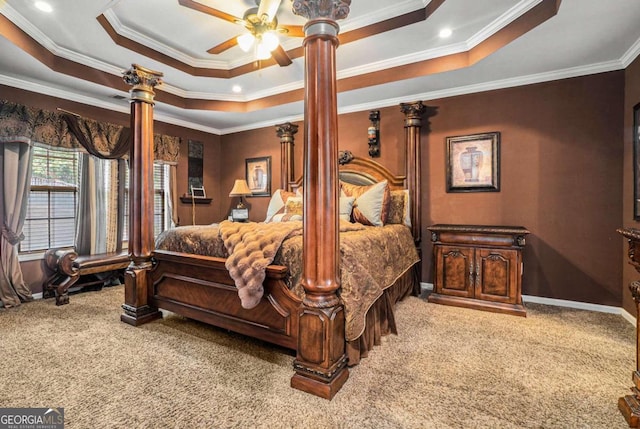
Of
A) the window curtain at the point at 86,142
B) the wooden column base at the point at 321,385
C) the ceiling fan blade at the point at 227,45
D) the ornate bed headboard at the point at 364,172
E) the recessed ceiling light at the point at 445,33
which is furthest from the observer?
the ornate bed headboard at the point at 364,172

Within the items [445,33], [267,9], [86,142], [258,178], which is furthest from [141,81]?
[445,33]

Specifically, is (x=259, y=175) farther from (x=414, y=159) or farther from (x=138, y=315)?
(x=138, y=315)

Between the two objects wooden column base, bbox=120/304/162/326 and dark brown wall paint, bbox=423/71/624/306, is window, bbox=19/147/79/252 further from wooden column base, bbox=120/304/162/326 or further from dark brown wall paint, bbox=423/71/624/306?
dark brown wall paint, bbox=423/71/624/306

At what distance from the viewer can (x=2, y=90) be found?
3350 mm

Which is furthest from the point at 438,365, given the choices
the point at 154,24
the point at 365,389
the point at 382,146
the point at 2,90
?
the point at 2,90

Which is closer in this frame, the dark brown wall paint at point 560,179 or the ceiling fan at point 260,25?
the ceiling fan at point 260,25

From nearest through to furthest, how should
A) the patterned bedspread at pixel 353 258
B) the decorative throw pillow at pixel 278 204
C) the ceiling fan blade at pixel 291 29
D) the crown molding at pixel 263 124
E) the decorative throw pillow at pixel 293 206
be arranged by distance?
the patterned bedspread at pixel 353 258
the ceiling fan blade at pixel 291 29
the decorative throw pillow at pixel 293 206
the decorative throw pillow at pixel 278 204
the crown molding at pixel 263 124

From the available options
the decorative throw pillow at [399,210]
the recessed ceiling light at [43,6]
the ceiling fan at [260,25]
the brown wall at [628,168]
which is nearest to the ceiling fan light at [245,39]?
the ceiling fan at [260,25]

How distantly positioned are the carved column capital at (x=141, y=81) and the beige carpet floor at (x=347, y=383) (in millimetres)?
2100

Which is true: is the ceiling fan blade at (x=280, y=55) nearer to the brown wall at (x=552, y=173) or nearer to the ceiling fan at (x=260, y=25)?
the ceiling fan at (x=260, y=25)

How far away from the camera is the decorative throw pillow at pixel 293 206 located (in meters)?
3.92

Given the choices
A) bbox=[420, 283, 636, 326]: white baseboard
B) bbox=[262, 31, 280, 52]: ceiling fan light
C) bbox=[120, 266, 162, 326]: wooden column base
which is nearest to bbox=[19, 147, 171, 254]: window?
bbox=[120, 266, 162, 326]: wooden column base

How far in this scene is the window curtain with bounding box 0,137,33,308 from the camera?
10.8 ft

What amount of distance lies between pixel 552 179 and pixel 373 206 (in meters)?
1.92
